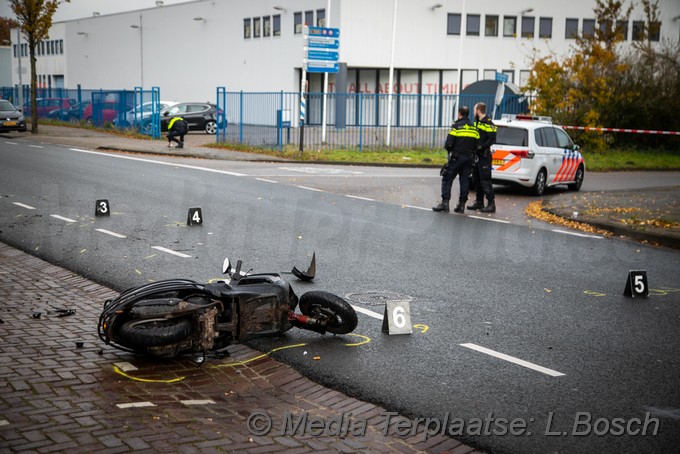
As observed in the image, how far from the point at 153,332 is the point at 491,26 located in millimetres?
50646

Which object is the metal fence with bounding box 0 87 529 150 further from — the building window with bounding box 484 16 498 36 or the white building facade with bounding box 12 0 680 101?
Answer: the building window with bounding box 484 16 498 36

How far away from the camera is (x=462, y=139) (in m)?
15.6

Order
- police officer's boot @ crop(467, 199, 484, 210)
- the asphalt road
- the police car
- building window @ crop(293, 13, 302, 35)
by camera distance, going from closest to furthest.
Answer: the asphalt road < police officer's boot @ crop(467, 199, 484, 210) < the police car < building window @ crop(293, 13, 302, 35)

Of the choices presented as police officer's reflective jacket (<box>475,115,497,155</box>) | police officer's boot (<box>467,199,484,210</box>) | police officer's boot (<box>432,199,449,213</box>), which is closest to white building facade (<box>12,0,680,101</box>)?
police officer's reflective jacket (<box>475,115,497,155</box>)

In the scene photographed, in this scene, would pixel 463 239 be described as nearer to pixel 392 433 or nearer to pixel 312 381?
pixel 312 381

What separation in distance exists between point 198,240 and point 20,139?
24.0 metres

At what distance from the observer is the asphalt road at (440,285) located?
5.43 m

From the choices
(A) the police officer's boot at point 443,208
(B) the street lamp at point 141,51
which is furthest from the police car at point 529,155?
(B) the street lamp at point 141,51

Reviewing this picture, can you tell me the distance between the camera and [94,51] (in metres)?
68.6

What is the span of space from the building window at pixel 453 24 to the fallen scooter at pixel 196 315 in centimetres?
4681

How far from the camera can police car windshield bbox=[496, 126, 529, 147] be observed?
18797mm

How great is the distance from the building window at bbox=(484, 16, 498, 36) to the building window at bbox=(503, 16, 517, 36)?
66cm

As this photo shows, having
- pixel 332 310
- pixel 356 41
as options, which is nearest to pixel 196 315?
pixel 332 310

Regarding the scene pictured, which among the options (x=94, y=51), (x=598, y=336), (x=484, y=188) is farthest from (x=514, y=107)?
(x=94, y=51)
